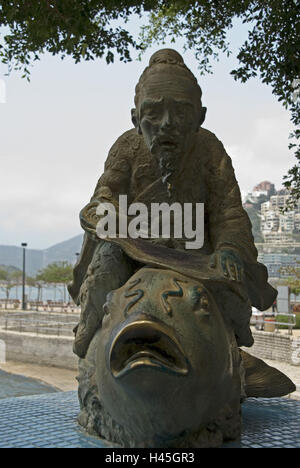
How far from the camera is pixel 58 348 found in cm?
1439

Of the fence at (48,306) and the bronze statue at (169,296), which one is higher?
the bronze statue at (169,296)

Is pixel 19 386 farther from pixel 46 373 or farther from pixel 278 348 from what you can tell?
pixel 278 348

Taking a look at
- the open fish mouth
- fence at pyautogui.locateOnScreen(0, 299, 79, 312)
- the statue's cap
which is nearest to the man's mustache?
the statue's cap

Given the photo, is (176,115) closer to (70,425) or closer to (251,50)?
(70,425)

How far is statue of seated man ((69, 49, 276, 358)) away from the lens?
3.23 meters

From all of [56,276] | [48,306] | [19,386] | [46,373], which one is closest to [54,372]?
[46,373]

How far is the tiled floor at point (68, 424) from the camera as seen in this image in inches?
122

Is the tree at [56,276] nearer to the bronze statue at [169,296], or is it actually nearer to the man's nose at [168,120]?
the bronze statue at [169,296]

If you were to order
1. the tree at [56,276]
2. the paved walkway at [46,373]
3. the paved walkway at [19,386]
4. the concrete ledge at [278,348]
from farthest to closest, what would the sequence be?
the tree at [56,276] < the paved walkway at [46,373] < the paved walkway at [19,386] < the concrete ledge at [278,348]

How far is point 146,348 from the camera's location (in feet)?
8.40

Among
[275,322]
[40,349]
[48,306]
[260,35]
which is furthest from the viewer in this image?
[48,306]

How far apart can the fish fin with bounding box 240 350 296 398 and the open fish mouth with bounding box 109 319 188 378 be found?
1455 mm

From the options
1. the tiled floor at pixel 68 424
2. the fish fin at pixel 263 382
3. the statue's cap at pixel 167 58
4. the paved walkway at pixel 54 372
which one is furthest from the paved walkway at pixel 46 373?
the statue's cap at pixel 167 58

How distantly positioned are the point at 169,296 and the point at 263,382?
1498 millimetres
